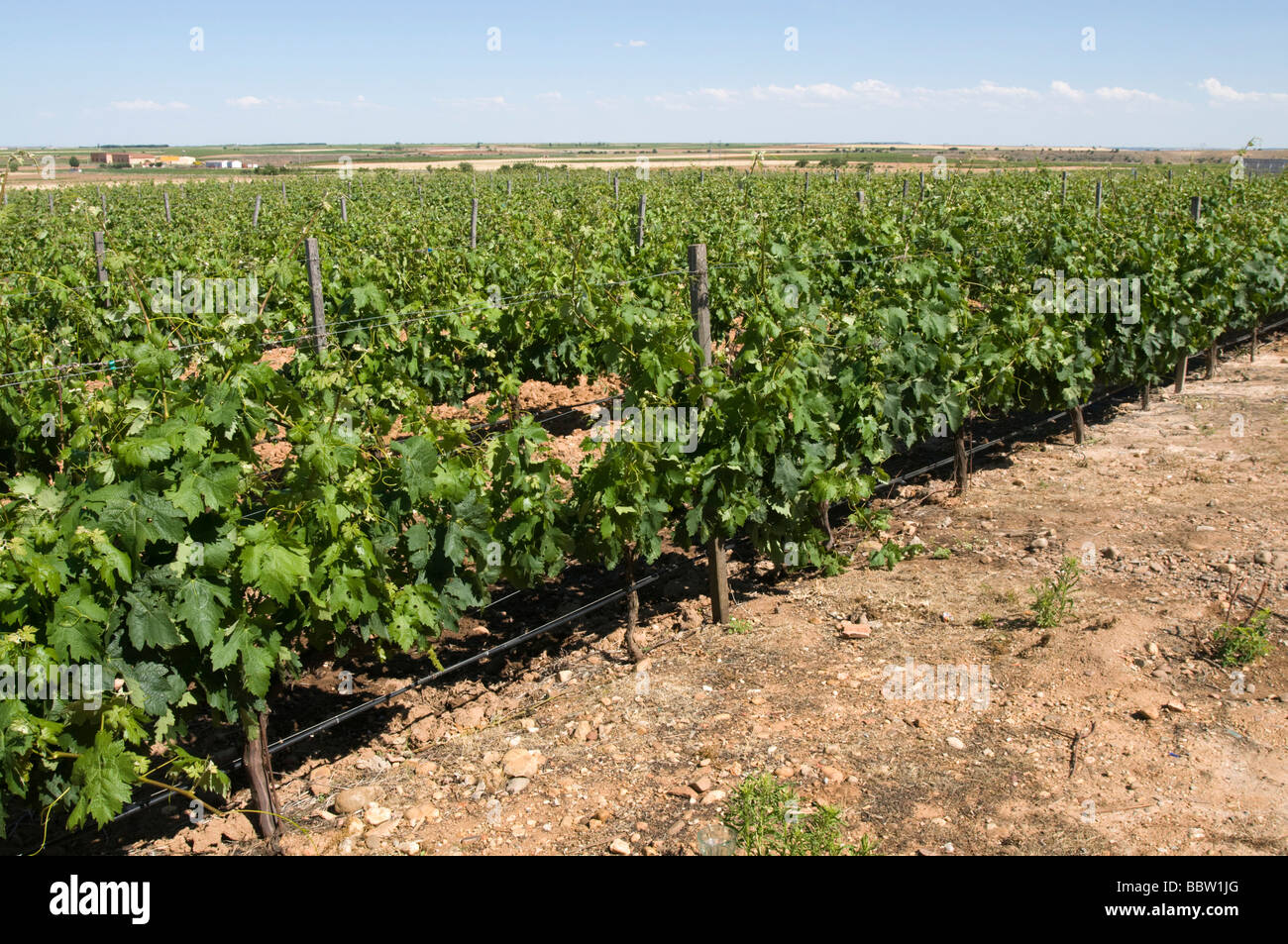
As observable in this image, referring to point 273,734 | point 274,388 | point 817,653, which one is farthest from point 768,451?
point 273,734

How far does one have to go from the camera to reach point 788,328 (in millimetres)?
6016

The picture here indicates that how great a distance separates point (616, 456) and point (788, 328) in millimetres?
1545

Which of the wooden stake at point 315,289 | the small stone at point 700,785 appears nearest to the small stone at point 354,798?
the small stone at point 700,785

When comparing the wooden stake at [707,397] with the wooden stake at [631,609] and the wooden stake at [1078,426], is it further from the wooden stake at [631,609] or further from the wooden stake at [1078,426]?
the wooden stake at [1078,426]

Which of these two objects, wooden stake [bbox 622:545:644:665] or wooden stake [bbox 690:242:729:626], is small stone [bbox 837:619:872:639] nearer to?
wooden stake [bbox 690:242:729:626]

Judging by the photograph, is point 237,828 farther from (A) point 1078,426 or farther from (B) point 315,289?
(A) point 1078,426

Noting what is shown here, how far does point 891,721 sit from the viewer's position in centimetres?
468

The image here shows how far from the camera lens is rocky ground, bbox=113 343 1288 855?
13.1 feet

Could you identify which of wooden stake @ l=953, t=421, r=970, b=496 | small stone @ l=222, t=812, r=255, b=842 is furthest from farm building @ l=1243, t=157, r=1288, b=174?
small stone @ l=222, t=812, r=255, b=842

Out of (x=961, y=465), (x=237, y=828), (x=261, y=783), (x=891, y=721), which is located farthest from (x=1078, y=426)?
(x=237, y=828)

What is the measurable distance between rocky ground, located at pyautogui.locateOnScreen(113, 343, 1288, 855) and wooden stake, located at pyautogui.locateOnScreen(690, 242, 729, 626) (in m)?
0.15

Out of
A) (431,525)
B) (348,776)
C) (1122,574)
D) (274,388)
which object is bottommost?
(348,776)

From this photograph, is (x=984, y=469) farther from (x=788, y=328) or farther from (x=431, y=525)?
(x=431, y=525)

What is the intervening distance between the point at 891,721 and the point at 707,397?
85.5 inches
